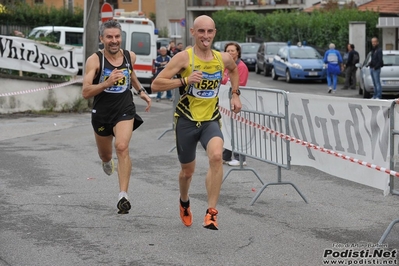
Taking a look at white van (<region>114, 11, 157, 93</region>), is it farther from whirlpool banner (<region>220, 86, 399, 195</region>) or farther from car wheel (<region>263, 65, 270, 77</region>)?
whirlpool banner (<region>220, 86, 399, 195</region>)

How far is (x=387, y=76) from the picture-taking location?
28.4m

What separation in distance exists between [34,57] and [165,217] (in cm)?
1478

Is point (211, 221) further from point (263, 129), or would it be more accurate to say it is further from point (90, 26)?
point (90, 26)

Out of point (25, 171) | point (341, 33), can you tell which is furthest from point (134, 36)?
point (25, 171)

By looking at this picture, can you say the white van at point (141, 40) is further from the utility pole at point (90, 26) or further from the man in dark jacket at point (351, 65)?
the utility pole at point (90, 26)

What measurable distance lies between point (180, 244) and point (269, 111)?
10.7 ft

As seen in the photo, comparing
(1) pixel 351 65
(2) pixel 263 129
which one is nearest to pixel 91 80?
(2) pixel 263 129

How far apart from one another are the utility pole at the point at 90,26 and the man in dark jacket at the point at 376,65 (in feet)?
29.5

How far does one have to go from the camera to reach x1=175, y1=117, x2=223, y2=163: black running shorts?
27.1ft

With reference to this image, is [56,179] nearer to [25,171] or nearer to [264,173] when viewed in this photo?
[25,171]

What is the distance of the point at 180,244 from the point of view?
787 centimetres

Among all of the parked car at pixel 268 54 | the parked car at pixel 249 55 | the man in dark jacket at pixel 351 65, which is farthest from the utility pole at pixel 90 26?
the parked car at pixel 249 55

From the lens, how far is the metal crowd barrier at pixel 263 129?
33.7 feet

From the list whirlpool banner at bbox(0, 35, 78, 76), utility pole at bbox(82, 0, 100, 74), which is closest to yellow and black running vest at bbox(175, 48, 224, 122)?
whirlpool banner at bbox(0, 35, 78, 76)
